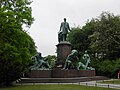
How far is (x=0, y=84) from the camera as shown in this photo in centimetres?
3023

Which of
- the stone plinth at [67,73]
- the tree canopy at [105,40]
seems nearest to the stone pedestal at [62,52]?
the stone plinth at [67,73]

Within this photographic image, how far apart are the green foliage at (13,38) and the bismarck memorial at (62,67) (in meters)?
5.11

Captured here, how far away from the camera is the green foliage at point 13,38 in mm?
26266

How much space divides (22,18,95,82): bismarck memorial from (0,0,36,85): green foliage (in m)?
5.11

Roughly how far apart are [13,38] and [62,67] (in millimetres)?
11732

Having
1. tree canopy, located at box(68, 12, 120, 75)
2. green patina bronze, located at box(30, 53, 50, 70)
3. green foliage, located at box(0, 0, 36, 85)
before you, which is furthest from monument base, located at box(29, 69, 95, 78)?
tree canopy, located at box(68, 12, 120, 75)

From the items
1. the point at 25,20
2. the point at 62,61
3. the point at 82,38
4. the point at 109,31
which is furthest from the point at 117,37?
the point at 25,20

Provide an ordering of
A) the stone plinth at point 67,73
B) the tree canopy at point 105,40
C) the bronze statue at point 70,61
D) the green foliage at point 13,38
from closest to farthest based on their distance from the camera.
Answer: the green foliage at point 13,38
the stone plinth at point 67,73
the bronze statue at point 70,61
the tree canopy at point 105,40

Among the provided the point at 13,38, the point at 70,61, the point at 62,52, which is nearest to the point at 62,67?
the point at 62,52

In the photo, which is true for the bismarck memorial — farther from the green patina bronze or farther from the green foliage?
the green foliage

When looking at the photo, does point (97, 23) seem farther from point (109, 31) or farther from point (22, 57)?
point (22, 57)

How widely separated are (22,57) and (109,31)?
29151mm

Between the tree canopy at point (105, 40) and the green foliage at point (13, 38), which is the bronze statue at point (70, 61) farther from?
the tree canopy at point (105, 40)

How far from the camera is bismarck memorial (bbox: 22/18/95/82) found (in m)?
34.3
